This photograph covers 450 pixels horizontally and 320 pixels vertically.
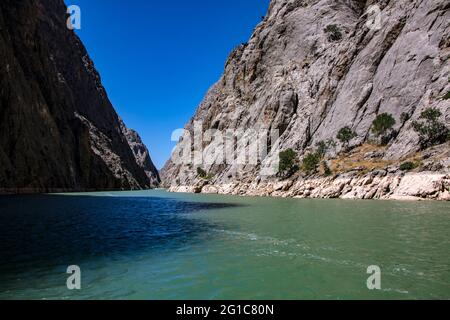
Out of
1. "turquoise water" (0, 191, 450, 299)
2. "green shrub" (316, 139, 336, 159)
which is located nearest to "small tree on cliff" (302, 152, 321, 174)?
"green shrub" (316, 139, 336, 159)

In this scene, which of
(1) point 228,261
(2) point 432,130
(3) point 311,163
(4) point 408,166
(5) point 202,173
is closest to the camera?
(1) point 228,261

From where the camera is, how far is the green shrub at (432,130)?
228ft

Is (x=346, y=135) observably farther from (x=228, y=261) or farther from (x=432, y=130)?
(x=228, y=261)

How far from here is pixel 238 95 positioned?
164 metres

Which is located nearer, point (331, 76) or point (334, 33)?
point (331, 76)

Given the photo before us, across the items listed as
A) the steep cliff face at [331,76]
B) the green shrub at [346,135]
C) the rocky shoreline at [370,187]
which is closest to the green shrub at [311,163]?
the rocky shoreline at [370,187]

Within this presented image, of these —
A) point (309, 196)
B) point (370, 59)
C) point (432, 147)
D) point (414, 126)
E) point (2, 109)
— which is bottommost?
point (309, 196)

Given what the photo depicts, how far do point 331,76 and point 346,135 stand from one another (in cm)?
3302

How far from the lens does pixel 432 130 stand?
6962 centimetres

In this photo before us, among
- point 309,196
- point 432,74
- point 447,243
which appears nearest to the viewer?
point 447,243

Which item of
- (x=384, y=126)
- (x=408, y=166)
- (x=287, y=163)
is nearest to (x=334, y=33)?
(x=384, y=126)

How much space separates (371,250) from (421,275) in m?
4.74
